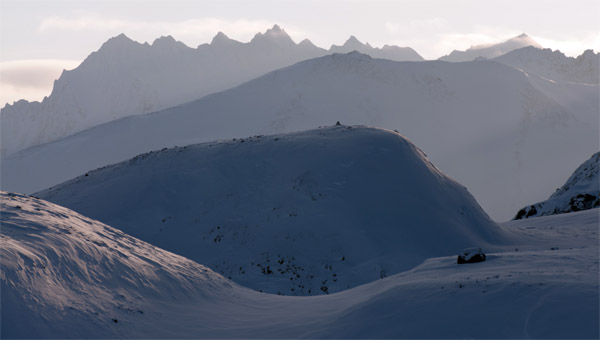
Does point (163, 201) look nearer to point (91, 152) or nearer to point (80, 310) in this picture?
point (80, 310)

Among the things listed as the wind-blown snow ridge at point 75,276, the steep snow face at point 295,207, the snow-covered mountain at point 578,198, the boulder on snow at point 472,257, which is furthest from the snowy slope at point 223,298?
the snow-covered mountain at point 578,198

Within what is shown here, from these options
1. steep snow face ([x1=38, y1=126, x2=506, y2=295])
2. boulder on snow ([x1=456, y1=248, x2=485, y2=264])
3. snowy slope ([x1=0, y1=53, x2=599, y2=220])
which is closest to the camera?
boulder on snow ([x1=456, y1=248, x2=485, y2=264])

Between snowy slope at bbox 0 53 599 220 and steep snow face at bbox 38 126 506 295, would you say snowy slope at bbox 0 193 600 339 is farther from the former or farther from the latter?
snowy slope at bbox 0 53 599 220

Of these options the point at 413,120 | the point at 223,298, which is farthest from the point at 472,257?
the point at 413,120

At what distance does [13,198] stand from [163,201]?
14034mm

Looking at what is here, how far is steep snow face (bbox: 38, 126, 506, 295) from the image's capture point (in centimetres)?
2406

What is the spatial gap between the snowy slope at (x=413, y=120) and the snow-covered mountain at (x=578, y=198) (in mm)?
51869

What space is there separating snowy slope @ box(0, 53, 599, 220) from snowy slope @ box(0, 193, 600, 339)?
8840 centimetres

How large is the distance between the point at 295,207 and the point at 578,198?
80.1ft

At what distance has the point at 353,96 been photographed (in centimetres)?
11906

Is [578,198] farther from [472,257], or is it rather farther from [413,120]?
[413,120]

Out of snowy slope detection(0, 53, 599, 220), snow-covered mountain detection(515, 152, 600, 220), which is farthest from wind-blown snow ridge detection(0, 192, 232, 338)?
snowy slope detection(0, 53, 599, 220)

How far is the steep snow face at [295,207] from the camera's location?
24.1 meters

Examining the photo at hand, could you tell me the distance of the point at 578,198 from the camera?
133ft
